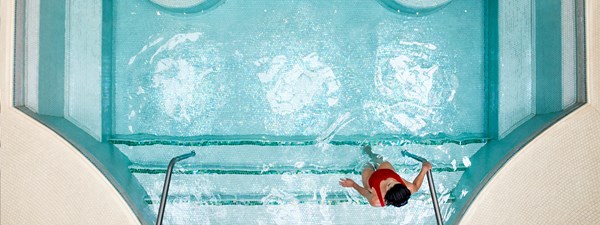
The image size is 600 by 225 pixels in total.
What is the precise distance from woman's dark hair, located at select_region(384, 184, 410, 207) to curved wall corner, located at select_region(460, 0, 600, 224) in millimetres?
579

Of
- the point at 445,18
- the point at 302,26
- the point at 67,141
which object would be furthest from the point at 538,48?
the point at 67,141

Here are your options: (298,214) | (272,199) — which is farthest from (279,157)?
(298,214)

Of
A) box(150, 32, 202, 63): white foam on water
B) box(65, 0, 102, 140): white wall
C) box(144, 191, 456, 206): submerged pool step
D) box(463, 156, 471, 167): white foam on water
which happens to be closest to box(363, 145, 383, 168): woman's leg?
box(144, 191, 456, 206): submerged pool step

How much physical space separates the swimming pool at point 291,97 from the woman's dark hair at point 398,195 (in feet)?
2.90

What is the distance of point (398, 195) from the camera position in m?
2.44

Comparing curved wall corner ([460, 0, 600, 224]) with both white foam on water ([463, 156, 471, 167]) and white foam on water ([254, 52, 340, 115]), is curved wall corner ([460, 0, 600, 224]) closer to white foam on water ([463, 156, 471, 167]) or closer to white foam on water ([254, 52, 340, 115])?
white foam on water ([463, 156, 471, 167])

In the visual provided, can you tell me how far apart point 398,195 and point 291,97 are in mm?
1318

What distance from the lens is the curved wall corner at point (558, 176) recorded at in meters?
2.62

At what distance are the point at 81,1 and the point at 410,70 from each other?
2.50 metres

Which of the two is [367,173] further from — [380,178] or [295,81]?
[295,81]

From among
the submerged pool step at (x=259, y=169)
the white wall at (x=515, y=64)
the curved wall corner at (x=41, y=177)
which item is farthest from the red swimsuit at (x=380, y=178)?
the curved wall corner at (x=41, y=177)

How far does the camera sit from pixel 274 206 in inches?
133

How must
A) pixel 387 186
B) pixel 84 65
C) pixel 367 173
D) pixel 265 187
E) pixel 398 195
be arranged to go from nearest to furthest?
1. pixel 398 195
2. pixel 387 186
3. pixel 367 173
4. pixel 84 65
5. pixel 265 187

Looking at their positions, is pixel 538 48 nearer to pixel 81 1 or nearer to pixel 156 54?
pixel 156 54
